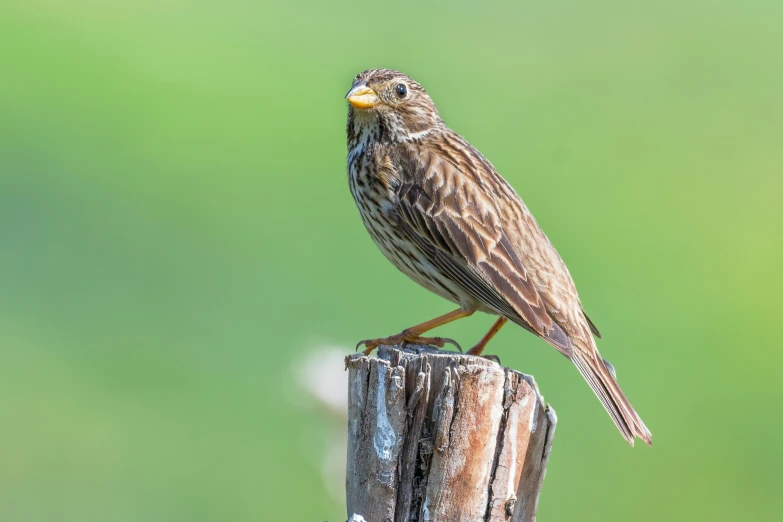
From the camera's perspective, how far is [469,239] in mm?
6055

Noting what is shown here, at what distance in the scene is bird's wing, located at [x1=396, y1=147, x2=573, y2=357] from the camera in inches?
229

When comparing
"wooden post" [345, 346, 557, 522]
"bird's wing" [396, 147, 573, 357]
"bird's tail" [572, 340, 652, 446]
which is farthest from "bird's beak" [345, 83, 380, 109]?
"wooden post" [345, 346, 557, 522]

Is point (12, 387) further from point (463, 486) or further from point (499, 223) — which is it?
point (463, 486)

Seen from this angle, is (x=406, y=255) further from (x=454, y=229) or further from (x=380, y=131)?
(x=380, y=131)

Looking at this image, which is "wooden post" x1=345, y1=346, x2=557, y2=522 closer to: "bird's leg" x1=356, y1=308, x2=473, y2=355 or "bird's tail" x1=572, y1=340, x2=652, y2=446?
"bird's tail" x1=572, y1=340, x2=652, y2=446

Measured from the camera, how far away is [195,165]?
12367 millimetres

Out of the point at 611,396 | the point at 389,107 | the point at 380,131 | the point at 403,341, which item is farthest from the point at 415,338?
the point at 389,107

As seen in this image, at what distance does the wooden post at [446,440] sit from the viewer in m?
4.31

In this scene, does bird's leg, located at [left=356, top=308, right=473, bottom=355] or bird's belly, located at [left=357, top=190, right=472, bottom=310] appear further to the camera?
bird's belly, located at [left=357, top=190, right=472, bottom=310]

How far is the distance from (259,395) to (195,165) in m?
3.89

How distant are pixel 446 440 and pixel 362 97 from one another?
2694mm

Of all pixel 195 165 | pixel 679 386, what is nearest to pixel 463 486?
pixel 679 386

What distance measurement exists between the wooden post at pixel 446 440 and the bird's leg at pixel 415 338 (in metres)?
1.49

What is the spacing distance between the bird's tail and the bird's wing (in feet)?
0.36
